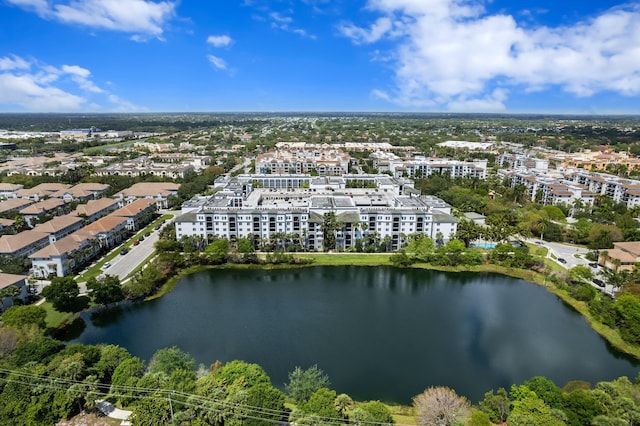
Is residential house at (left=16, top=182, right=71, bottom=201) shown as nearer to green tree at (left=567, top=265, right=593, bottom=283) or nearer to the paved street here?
the paved street

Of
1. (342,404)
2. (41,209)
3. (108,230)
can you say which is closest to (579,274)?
(342,404)

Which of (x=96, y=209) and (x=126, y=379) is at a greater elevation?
(x=96, y=209)

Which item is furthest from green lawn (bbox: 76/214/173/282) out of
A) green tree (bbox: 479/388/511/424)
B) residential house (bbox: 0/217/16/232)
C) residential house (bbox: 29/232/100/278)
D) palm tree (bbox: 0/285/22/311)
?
green tree (bbox: 479/388/511/424)

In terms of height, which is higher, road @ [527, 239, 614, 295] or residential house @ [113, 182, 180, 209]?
residential house @ [113, 182, 180, 209]

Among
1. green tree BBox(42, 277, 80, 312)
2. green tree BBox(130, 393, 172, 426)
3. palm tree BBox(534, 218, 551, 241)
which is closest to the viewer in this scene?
green tree BBox(130, 393, 172, 426)

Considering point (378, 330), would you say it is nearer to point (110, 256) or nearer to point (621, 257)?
point (621, 257)

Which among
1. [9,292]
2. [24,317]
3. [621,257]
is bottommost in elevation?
[24,317]
